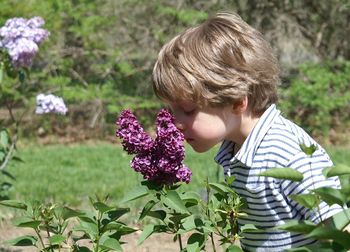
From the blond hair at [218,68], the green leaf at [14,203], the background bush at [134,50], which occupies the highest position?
the background bush at [134,50]

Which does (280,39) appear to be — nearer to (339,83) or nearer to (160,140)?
(339,83)

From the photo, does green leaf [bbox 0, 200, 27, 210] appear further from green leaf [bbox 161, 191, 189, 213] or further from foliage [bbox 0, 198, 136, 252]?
green leaf [bbox 161, 191, 189, 213]

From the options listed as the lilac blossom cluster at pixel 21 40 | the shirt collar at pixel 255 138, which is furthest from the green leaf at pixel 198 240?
the lilac blossom cluster at pixel 21 40

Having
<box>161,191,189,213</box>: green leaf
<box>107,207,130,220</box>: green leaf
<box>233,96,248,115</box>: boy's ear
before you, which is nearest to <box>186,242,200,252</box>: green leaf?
<box>161,191,189,213</box>: green leaf

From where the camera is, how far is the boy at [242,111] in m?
2.66

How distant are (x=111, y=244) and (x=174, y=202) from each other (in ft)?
0.75

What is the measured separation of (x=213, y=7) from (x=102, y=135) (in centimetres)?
238

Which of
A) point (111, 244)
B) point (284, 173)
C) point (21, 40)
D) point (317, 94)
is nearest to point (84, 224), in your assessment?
point (111, 244)

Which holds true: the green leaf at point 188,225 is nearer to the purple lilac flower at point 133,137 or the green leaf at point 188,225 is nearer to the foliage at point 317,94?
→ the purple lilac flower at point 133,137

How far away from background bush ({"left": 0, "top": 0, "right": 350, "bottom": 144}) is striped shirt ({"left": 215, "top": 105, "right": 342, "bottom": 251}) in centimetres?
866

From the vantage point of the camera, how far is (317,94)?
1125 cm

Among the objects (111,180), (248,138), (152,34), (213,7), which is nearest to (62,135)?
(152,34)

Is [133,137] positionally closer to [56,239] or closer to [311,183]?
[56,239]

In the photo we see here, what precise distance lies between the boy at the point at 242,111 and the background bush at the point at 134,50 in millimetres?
8634
